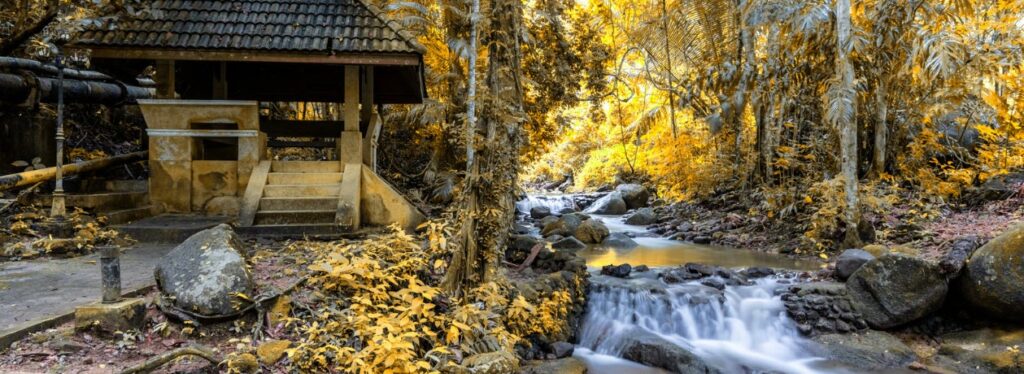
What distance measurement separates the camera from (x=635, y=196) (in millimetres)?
19250

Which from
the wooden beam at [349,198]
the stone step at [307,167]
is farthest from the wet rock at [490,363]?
the stone step at [307,167]

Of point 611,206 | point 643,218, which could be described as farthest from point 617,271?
point 611,206

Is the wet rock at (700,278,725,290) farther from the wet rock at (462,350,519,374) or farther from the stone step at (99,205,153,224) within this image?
the stone step at (99,205,153,224)

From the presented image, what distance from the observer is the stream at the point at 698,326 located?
6438 mm

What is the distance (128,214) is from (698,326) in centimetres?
807

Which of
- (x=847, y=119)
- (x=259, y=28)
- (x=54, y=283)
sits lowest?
(x=54, y=283)

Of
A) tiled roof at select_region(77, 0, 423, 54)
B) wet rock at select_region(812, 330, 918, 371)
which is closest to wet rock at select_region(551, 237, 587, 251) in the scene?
tiled roof at select_region(77, 0, 423, 54)

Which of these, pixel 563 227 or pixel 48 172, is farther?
pixel 563 227

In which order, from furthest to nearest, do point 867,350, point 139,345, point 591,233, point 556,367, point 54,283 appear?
point 591,233 < point 867,350 < point 556,367 < point 54,283 < point 139,345

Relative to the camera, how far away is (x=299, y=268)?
17.8 ft

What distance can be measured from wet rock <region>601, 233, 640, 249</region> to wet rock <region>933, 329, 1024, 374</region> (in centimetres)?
616

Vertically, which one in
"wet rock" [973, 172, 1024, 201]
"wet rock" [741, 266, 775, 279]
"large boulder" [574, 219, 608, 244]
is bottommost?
"wet rock" [741, 266, 775, 279]

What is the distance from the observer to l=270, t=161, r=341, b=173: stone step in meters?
8.59

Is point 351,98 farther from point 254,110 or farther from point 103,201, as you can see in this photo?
point 103,201
